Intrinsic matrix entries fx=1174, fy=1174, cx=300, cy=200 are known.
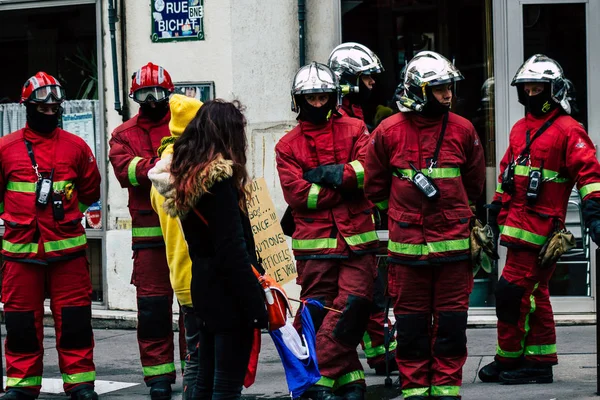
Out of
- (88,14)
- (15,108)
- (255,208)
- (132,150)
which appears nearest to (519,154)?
(255,208)

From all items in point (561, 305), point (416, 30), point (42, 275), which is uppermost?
point (416, 30)

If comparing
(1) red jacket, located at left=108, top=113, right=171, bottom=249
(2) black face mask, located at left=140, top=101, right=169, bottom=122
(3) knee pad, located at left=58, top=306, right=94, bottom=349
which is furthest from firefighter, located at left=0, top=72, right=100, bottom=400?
(2) black face mask, located at left=140, top=101, right=169, bottom=122

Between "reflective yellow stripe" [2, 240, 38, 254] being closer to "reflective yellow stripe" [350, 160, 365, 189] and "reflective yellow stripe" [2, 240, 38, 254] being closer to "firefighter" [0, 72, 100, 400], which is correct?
"firefighter" [0, 72, 100, 400]

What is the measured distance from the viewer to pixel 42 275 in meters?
7.80

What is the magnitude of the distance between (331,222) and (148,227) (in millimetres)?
1304

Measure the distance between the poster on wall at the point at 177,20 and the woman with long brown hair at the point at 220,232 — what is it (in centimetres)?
490

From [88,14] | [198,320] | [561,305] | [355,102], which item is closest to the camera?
[198,320]

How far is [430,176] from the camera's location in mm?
6926

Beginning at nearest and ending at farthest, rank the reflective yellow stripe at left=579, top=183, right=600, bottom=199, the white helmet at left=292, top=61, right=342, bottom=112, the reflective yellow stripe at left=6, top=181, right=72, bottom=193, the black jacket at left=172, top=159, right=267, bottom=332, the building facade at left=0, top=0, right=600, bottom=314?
the black jacket at left=172, top=159, right=267, bottom=332
the reflective yellow stripe at left=579, top=183, right=600, bottom=199
the white helmet at left=292, top=61, right=342, bottom=112
the reflective yellow stripe at left=6, top=181, right=72, bottom=193
the building facade at left=0, top=0, right=600, bottom=314

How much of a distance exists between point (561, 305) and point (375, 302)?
A: 98.3 inches

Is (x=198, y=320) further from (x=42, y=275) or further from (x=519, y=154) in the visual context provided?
(x=519, y=154)

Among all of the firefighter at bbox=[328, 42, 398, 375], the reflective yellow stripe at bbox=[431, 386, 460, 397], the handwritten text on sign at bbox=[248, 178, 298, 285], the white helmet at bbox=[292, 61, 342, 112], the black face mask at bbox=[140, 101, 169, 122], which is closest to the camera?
the reflective yellow stripe at bbox=[431, 386, 460, 397]

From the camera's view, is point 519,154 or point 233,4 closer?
point 519,154

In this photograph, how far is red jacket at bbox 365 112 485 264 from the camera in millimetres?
6930
